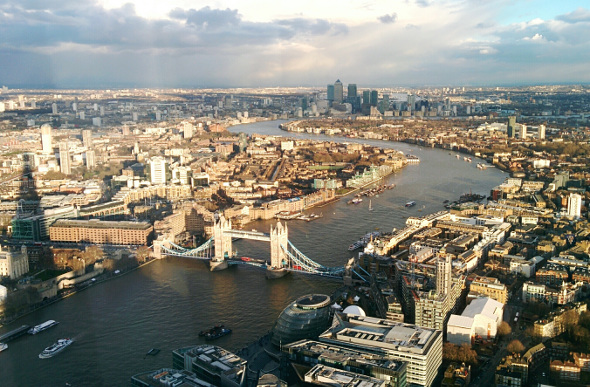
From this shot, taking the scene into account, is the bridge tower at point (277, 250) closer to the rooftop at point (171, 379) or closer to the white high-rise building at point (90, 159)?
the rooftop at point (171, 379)

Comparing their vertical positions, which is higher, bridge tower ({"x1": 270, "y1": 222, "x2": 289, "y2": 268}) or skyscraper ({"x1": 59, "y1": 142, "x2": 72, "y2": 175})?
skyscraper ({"x1": 59, "y1": 142, "x2": 72, "y2": 175})

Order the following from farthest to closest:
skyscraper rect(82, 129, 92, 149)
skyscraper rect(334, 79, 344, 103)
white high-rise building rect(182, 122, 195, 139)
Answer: skyscraper rect(334, 79, 344, 103) < white high-rise building rect(182, 122, 195, 139) < skyscraper rect(82, 129, 92, 149)

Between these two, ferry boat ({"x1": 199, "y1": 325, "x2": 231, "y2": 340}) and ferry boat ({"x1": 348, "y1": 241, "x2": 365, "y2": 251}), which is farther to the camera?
ferry boat ({"x1": 348, "y1": 241, "x2": 365, "y2": 251})

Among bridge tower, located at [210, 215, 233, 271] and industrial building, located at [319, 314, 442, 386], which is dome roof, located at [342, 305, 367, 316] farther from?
bridge tower, located at [210, 215, 233, 271]

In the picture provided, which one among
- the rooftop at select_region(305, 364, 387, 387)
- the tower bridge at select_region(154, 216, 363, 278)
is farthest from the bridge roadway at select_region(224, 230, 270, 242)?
the rooftop at select_region(305, 364, 387, 387)

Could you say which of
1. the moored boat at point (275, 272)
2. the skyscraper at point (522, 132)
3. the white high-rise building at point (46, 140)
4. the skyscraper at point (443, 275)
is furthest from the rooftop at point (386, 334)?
the skyscraper at point (522, 132)

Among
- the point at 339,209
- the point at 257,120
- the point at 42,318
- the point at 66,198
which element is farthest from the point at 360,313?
the point at 257,120

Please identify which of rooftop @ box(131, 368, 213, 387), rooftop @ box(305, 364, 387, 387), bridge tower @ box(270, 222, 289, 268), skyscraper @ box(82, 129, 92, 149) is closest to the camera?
rooftop @ box(305, 364, 387, 387)
